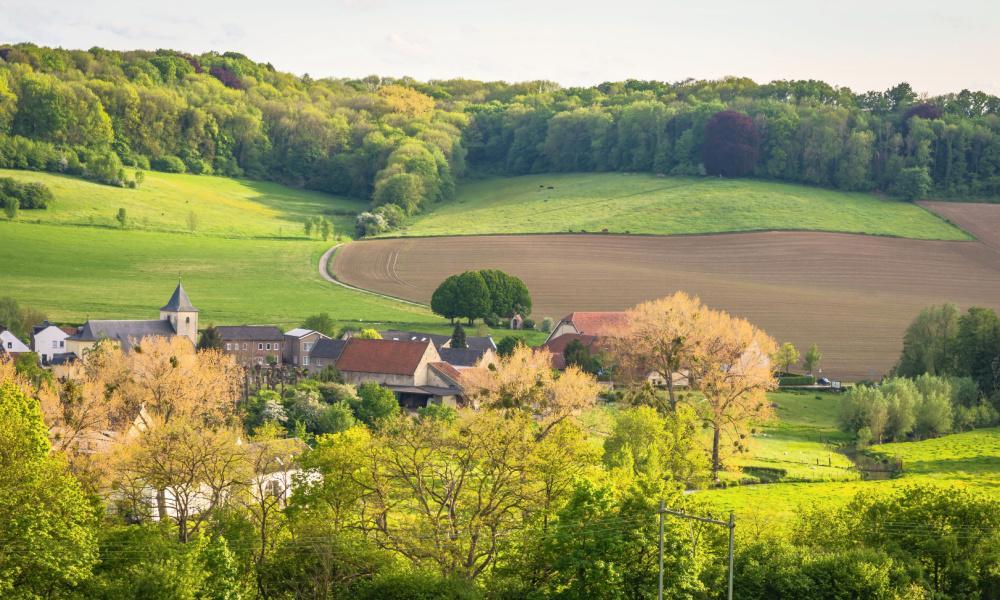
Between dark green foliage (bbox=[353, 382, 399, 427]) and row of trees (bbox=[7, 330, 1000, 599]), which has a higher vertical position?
row of trees (bbox=[7, 330, 1000, 599])

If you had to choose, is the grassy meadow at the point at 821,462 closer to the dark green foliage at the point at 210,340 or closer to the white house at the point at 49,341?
the dark green foliage at the point at 210,340

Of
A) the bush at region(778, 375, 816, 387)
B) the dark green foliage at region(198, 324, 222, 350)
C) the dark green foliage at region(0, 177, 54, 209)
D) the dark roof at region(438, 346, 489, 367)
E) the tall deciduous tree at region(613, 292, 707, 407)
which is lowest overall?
the bush at region(778, 375, 816, 387)

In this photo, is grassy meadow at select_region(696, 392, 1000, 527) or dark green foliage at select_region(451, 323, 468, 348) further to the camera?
dark green foliage at select_region(451, 323, 468, 348)

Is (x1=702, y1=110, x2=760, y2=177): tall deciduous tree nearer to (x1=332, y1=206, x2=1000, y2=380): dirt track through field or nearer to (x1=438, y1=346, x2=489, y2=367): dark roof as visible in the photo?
(x1=332, y1=206, x2=1000, y2=380): dirt track through field

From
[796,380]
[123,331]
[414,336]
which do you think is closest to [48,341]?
[123,331]

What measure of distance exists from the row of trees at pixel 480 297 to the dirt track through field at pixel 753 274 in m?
3.03

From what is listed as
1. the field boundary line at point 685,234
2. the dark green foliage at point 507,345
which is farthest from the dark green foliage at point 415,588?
the field boundary line at point 685,234

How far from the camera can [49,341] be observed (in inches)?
3686

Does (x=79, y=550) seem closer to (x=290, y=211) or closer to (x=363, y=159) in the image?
(x=290, y=211)

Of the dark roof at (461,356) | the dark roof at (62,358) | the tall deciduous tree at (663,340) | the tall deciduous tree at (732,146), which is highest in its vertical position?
the tall deciduous tree at (732,146)

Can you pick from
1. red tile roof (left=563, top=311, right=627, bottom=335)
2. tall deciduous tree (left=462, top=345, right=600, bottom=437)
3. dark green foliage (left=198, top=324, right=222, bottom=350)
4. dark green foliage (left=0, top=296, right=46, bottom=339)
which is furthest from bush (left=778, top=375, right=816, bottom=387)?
dark green foliage (left=0, top=296, right=46, bottom=339)

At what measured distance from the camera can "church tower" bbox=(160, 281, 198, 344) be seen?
96938 mm

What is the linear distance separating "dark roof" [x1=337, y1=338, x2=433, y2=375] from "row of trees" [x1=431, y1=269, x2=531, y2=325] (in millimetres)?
17101

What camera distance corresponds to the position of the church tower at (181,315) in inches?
3816
